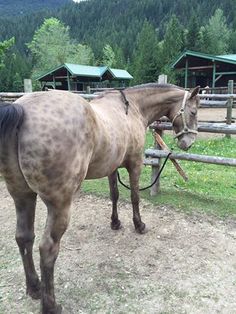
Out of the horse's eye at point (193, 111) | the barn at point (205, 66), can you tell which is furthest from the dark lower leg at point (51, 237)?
the barn at point (205, 66)

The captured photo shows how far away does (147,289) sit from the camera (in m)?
2.82

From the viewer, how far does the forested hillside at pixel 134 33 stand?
119 feet

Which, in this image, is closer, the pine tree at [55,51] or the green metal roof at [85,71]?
the green metal roof at [85,71]

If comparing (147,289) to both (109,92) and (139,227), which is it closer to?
(139,227)

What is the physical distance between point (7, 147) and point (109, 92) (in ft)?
5.30

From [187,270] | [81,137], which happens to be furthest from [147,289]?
[81,137]

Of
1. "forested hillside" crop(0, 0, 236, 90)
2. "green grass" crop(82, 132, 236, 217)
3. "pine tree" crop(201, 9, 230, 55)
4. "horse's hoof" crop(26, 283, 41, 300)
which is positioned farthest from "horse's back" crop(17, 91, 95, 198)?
"pine tree" crop(201, 9, 230, 55)

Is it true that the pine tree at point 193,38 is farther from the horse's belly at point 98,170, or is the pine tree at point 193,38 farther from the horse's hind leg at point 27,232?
the horse's hind leg at point 27,232

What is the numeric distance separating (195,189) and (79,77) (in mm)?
25624

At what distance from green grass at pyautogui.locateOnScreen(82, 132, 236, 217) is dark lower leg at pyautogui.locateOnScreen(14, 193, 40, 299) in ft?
7.33

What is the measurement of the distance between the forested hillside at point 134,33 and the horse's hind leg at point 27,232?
20221 mm

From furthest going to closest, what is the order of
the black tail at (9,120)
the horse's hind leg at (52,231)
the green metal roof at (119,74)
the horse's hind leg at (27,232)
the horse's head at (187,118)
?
the green metal roof at (119,74) < the horse's head at (187,118) < the horse's hind leg at (27,232) < the horse's hind leg at (52,231) < the black tail at (9,120)

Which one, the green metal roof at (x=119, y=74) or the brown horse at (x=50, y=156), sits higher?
the brown horse at (x=50, y=156)

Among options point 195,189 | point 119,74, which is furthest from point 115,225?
point 119,74
